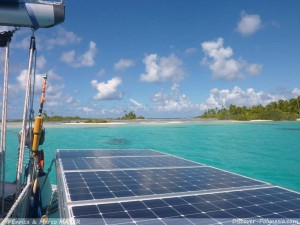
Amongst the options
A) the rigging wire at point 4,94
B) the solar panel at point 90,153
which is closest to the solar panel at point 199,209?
the rigging wire at point 4,94

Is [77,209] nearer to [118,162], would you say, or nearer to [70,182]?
[70,182]

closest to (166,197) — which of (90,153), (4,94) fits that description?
(4,94)

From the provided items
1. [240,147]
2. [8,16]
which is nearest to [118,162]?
[8,16]

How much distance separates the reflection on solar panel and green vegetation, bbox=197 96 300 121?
398 feet

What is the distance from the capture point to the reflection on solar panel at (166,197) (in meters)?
4.15

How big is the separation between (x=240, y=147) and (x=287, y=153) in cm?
646

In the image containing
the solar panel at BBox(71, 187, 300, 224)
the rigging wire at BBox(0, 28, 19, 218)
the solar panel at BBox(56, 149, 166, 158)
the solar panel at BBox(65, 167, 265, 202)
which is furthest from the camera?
the solar panel at BBox(56, 149, 166, 158)

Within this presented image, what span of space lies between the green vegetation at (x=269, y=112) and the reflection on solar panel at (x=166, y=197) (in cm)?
12129

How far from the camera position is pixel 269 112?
396 ft

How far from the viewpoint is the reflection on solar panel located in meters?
4.15

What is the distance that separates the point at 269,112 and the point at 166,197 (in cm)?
12712

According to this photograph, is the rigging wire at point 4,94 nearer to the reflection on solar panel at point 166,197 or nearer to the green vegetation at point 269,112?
the reflection on solar panel at point 166,197

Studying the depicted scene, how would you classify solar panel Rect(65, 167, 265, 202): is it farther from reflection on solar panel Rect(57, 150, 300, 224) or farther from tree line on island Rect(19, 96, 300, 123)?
tree line on island Rect(19, 96, 300, 123)

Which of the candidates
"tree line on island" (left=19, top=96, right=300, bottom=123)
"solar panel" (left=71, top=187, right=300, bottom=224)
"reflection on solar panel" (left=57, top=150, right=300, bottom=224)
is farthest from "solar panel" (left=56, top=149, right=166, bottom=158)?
"tree line on island" (left=19, top=96, right=300, bottom=123)
